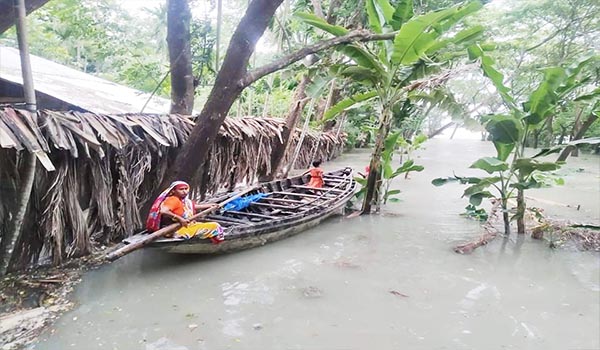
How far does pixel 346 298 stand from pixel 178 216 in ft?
6.77

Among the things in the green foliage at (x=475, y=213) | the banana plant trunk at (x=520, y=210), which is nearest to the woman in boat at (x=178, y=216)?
the banana plant trunk at (x=520, y=210)

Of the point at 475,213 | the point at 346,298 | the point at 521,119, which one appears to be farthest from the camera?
the point at 475,213

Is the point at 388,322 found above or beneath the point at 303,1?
beneath

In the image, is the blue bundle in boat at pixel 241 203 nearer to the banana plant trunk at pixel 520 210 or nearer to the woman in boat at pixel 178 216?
the woman in boat at pixel 178 216

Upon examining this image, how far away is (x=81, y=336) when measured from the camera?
3.31 meters

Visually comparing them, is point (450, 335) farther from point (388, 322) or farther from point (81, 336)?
point (81, 336)

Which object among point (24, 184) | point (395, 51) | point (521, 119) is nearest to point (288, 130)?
point (395, 51)

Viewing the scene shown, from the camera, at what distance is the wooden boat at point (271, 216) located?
472 cm

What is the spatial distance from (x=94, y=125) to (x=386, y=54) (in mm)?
4247

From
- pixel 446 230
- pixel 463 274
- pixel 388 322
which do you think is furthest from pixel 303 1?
pixel 388 322

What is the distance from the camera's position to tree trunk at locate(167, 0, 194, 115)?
595cm

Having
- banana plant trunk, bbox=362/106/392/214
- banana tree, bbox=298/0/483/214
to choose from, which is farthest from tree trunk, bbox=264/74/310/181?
banana plant trunk, bbox=362/106/392/214

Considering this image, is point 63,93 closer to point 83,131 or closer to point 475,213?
point 83,131

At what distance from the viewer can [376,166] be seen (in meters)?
7.06
